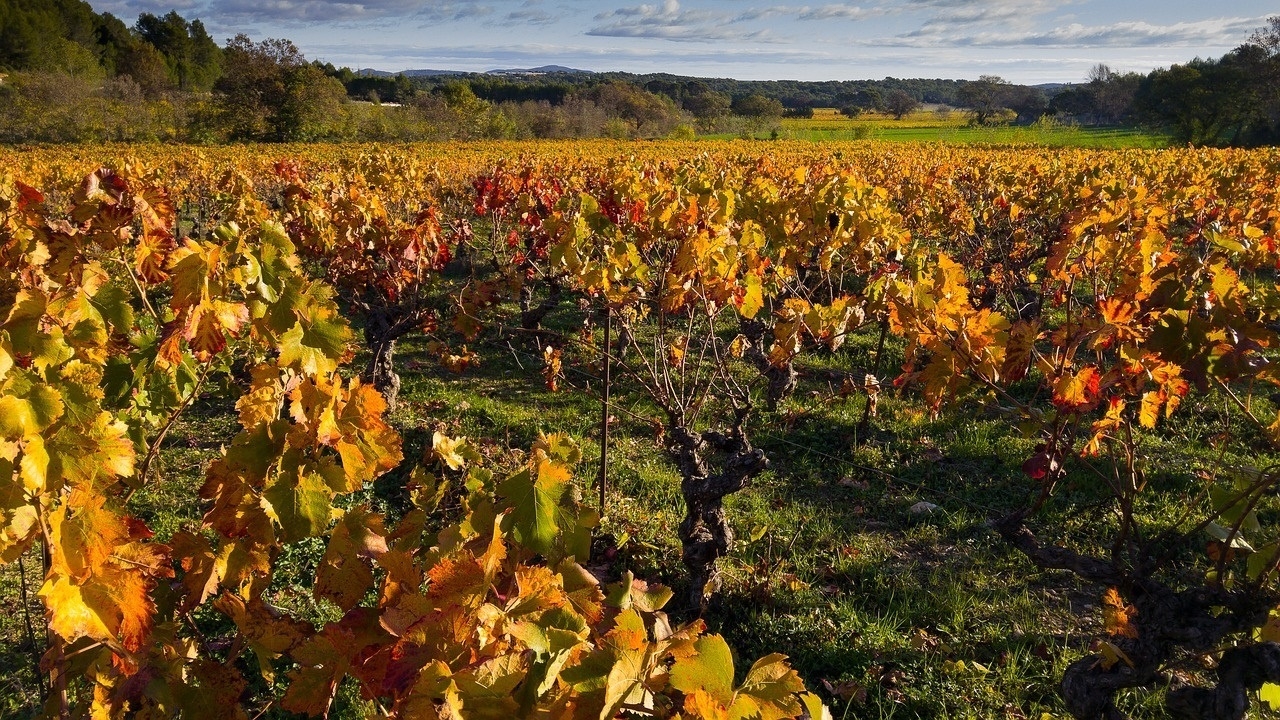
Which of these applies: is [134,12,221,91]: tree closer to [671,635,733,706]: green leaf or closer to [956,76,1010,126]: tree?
[956,76,1010,126]: tree

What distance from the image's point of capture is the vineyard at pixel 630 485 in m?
1.39

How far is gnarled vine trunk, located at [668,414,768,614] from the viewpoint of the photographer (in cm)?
339

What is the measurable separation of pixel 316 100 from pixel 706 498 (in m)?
39.8

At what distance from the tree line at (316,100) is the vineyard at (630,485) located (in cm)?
3295

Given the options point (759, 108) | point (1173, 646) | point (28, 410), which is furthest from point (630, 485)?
point (759, 108)

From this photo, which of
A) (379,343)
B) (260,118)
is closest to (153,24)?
(260,118)

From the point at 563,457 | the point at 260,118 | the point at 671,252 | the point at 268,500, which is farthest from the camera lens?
the point at 260,118

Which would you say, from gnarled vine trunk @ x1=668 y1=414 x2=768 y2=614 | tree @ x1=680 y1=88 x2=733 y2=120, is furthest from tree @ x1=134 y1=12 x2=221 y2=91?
gnarled vine trunk @ x1=668 y1=414 x2=768 y2=614

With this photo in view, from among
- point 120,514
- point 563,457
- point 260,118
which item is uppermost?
point 260,118

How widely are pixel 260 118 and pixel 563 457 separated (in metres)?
40.4

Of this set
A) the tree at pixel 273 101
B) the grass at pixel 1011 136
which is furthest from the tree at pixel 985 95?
the tree at pixel 273 101

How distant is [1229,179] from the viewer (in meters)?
8.80

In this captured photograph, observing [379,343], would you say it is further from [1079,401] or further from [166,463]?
[1079,401]

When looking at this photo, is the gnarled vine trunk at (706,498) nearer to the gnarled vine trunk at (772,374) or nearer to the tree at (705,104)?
the gnarled vine trunk at (772,374)
